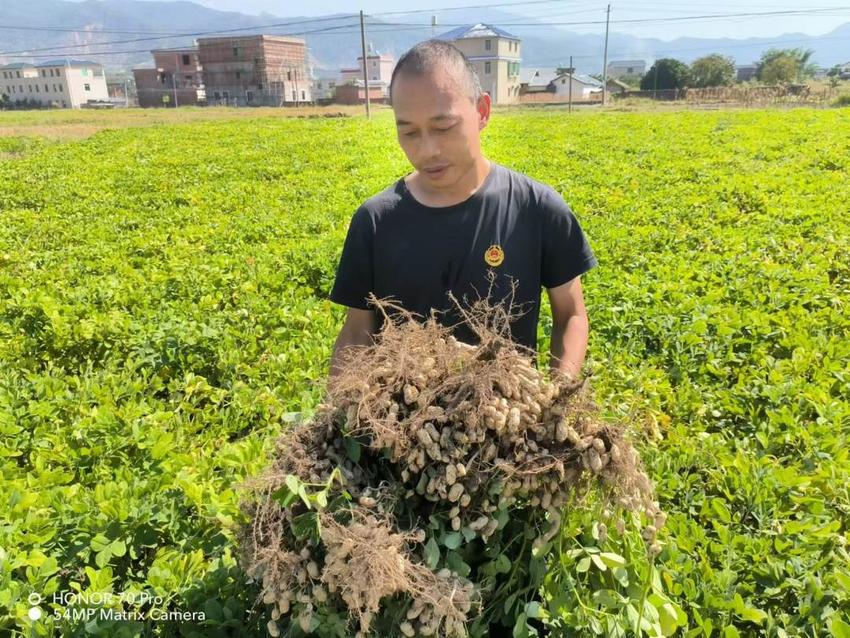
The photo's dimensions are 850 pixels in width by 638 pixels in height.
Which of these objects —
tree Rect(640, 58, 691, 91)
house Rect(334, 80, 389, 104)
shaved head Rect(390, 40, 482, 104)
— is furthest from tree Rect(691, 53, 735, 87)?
shaved head Rect(390, 40, 482, 104)

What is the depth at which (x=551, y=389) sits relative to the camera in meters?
1.43

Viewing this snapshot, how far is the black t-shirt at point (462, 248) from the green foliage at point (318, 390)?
51cm

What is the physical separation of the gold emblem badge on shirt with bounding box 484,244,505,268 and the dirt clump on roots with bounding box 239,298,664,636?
32.7 inches

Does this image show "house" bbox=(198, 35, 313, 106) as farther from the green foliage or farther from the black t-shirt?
the black t-shirt

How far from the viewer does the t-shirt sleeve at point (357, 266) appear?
2303mm

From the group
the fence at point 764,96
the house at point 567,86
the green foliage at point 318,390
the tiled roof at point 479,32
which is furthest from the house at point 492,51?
the green foliage at point 318,390

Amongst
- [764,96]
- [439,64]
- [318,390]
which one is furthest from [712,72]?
[439,64]

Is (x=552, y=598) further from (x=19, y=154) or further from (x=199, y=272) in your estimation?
(x=19, y=154)

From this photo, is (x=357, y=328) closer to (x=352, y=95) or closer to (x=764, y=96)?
(x=764, y=96)

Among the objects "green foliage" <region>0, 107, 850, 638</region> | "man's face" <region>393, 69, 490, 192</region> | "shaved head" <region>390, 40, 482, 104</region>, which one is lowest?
"green foliage" <region>0, 107, 850, 638</region>

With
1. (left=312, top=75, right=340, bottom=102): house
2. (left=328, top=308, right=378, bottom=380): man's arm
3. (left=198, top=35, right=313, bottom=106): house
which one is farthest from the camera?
(left=312, top=75, right=340, bottom=102): house

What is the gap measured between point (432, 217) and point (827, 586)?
191 centimetres

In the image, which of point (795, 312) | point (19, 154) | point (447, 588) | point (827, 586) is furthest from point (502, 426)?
point (19, 154)

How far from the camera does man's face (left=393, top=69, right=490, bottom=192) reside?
1.99 metres
